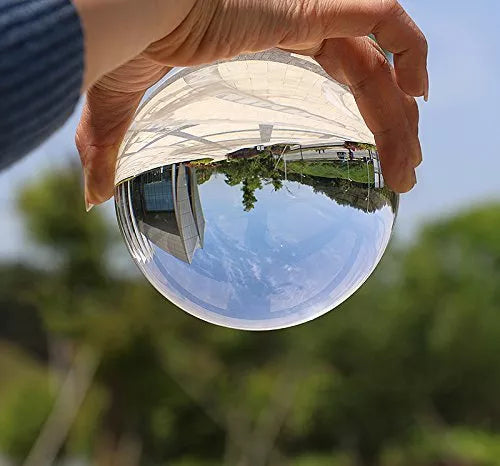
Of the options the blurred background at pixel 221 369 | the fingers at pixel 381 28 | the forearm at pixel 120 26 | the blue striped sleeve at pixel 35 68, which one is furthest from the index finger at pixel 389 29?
the blurred background at pixel 221 369

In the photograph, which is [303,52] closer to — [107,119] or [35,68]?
[107,119]

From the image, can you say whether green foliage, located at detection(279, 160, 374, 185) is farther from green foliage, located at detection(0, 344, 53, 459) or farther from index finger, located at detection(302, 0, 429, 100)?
green foliage, located at detection(0, 344, 53, 459)

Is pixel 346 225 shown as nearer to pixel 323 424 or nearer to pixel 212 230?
pixel 212 230

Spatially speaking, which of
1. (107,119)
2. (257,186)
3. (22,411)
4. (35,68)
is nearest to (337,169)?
(257,186)

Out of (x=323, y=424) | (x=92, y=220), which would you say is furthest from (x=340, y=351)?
(x=92, y=220)

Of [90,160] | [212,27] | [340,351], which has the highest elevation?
[212,27]

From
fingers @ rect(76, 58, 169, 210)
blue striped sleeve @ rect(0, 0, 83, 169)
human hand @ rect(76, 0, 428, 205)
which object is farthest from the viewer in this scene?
fingers @ rect(76, 58, 169, 210)

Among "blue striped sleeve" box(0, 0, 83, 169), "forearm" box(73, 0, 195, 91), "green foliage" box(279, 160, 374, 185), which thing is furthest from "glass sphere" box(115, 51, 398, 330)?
"blue striped sleeve" box(0, 0, 83, 169)

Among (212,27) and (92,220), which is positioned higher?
(212,27)
